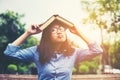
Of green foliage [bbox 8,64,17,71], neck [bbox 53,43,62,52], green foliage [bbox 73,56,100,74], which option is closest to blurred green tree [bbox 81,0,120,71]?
green foliage [bbox 73,56,100,74]

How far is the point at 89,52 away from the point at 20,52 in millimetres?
540

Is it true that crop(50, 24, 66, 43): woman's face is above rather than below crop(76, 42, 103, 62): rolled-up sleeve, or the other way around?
above

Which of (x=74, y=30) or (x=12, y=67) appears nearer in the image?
(x=74, y=30)

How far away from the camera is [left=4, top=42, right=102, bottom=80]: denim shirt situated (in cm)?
199

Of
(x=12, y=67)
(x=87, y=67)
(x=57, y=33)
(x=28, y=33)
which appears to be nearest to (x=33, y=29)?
(x=28, y=33)

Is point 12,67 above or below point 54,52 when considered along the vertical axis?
below

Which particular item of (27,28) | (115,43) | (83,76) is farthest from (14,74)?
(115,43)

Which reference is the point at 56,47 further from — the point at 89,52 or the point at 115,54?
the point at 115,54

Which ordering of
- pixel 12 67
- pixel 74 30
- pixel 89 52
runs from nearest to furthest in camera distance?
pixel 89 52
pixel 74 30
pixel 12 67

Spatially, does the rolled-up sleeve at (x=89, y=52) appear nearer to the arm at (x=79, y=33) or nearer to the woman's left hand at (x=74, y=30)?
the arm at (x=79, y=33)

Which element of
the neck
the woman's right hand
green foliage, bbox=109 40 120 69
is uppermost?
the woman's right hand

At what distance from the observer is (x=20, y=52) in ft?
6.76

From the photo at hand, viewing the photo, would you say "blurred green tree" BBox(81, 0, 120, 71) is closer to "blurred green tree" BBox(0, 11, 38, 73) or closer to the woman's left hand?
the woman's left hand

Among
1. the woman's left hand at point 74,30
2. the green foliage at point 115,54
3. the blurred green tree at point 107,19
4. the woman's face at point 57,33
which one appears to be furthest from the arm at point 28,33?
the green foliage at point 115,54
